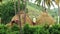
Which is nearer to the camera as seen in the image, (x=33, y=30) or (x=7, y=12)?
(x=33, y=30)

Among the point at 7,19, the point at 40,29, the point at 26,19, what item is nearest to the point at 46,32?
the point at 40,29

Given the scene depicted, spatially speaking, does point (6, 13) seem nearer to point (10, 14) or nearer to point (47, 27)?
point (10, 14)

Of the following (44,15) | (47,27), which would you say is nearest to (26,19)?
(44,15)

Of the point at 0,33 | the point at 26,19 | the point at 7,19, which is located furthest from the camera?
the point at 7,19

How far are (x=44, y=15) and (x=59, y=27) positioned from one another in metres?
5.56

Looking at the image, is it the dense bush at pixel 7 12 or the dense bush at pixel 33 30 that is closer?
the dense bush at pixel 33 30

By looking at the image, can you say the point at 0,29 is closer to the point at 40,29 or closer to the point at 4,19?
the point at 40,29

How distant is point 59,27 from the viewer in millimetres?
21141

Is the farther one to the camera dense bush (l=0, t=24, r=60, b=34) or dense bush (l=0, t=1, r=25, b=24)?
dense bush (l=0, t=1, r=25, b=24)

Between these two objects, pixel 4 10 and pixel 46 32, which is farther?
pixel 4 10

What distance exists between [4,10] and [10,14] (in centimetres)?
136

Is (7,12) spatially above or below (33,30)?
below

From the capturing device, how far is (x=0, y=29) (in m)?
21.0

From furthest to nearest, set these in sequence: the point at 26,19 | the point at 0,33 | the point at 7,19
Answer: the point at 7,19, the point at 26,19, the point at 0,33
